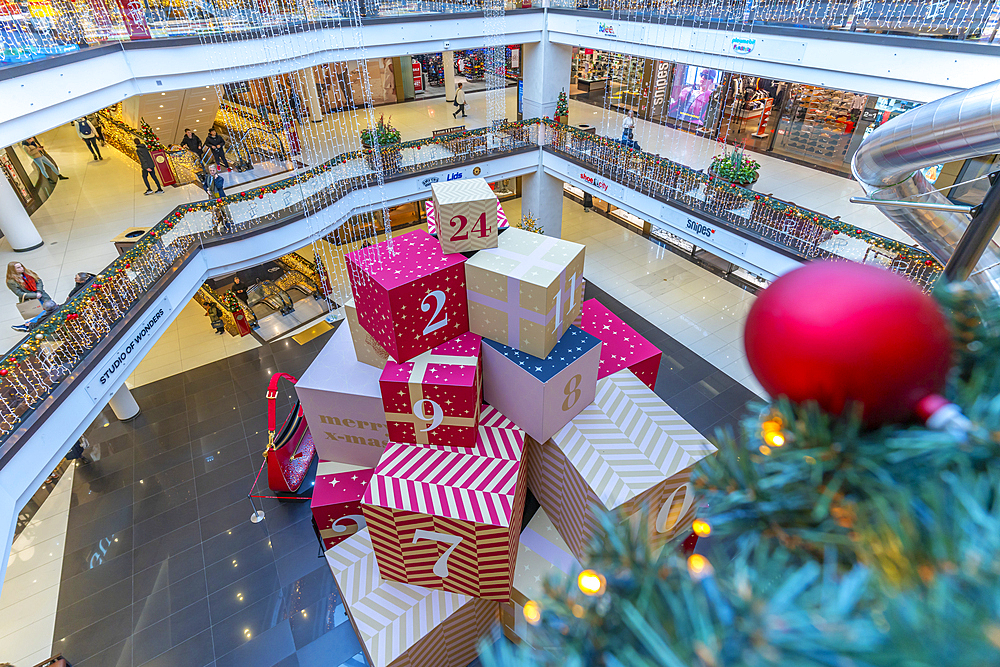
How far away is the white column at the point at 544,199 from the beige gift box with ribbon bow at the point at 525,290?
929 cm

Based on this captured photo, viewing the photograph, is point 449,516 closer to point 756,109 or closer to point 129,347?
point 129,347

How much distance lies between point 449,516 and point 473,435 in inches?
41.5

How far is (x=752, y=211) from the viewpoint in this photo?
9500 mm

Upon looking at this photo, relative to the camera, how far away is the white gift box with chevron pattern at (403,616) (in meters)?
5.12

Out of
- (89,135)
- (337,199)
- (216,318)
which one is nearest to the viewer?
(337,199)

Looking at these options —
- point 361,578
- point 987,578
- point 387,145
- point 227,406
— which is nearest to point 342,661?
point 361,578

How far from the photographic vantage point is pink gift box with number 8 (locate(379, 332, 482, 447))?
217 inches

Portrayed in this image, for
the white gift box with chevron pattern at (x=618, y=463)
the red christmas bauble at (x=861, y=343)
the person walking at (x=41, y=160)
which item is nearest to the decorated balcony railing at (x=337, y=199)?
the white gift box with chevron pattern at (x=618, y=463)

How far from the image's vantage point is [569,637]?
122cm

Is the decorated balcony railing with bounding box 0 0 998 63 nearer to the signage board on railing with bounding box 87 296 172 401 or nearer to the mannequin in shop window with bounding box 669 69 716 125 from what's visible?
the signage board on railing with bounding box 87 296 172 401

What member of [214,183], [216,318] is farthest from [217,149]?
[216,318]

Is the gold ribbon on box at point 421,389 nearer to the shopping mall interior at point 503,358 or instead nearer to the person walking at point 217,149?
the shopping mall interior at point 503,358

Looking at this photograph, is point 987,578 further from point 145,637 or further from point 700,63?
point 700,63

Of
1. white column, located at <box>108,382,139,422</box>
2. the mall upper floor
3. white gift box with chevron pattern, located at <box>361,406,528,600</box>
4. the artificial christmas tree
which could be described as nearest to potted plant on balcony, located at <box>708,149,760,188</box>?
the mall upper floor
